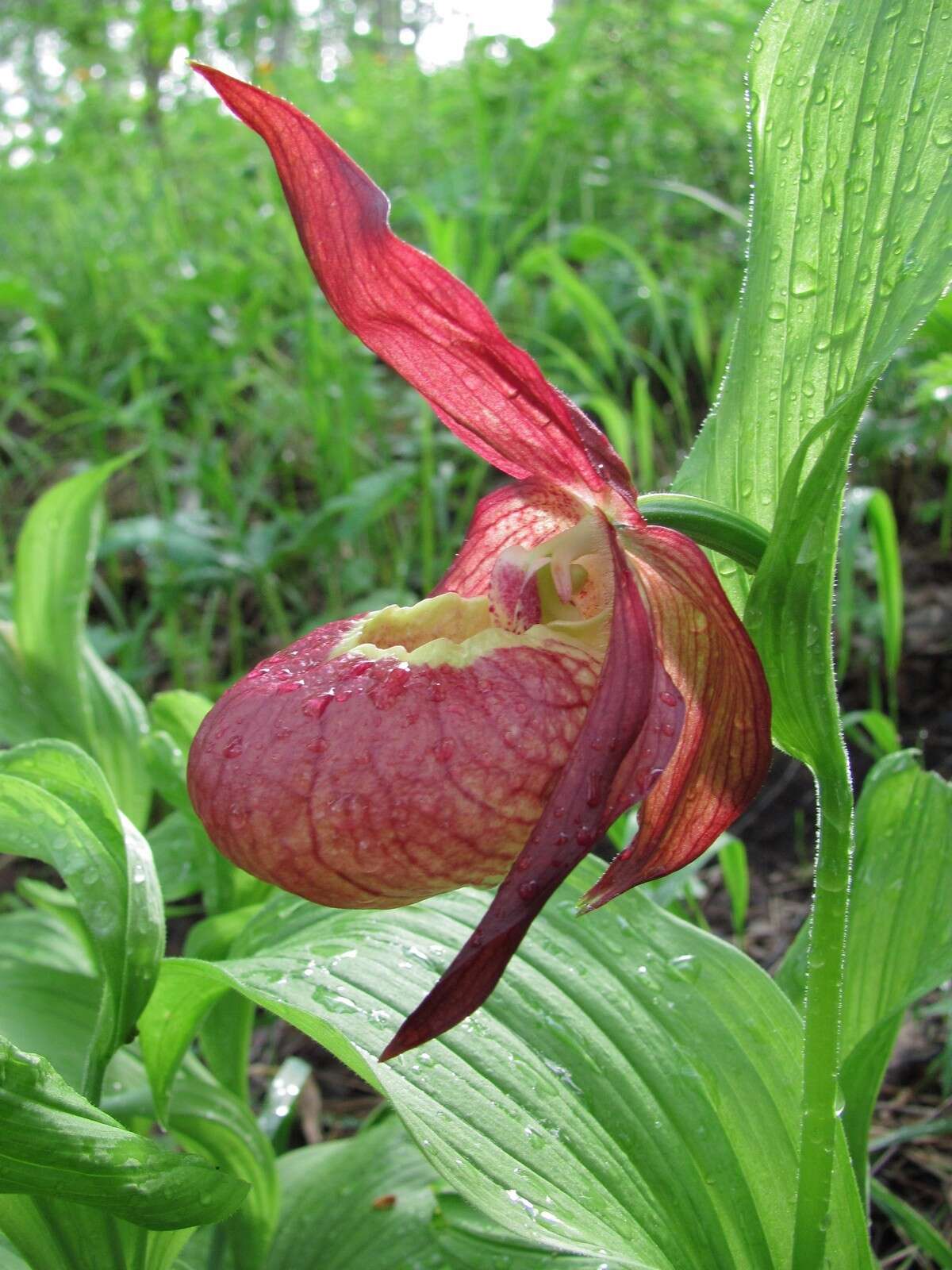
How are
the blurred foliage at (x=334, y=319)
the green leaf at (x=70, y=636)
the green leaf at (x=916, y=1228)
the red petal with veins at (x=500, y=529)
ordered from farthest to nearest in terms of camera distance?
the blurred foliage at (x=334, y=319) < the green leaf at (x=70, y=636) < the green leaf at (x=916, y=1228) < the red petal with veins at (x=500, y=529)

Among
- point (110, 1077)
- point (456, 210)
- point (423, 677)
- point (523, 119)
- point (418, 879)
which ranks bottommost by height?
point (110, 1077)

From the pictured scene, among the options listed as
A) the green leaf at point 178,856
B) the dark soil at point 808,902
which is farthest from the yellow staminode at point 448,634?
the dark soil at point 808,902

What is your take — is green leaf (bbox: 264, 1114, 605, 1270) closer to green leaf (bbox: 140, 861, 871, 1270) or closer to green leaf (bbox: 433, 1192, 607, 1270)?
green leaf (bbox: 433, 1192, 607, 1270)

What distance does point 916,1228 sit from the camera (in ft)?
3.20

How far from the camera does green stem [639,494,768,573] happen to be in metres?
0.66

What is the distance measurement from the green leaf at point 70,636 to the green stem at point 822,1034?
0.99 metres

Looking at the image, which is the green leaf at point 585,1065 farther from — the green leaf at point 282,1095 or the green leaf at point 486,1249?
the green leaf at point 282,1095

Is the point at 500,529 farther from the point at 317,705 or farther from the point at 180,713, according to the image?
the point at 180,713

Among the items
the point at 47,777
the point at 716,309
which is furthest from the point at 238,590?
the point at 47,777

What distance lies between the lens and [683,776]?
2.38 feet

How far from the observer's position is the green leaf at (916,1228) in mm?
938

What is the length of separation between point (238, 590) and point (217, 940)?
141 cm

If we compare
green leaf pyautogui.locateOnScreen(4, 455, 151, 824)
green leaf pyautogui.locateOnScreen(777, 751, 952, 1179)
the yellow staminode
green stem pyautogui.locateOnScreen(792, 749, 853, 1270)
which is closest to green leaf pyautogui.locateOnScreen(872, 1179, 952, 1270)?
green leaf pyautogui.locateOnScreen(777, 751, 952, 1179)

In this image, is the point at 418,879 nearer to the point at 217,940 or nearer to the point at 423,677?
the point at 423,677
